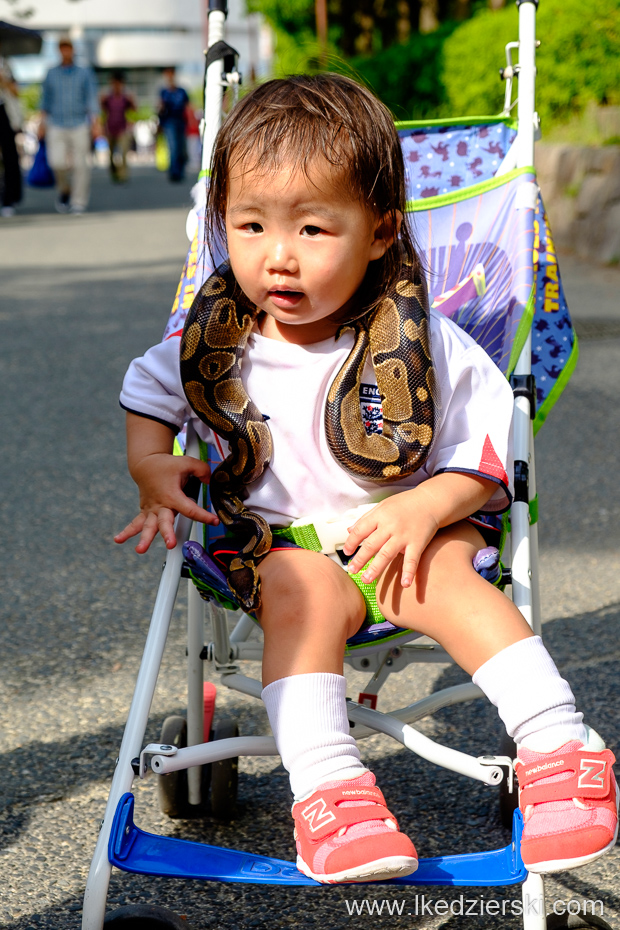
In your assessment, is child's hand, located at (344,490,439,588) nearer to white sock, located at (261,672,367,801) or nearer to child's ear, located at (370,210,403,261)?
white sock, located at (261,672,367,801)

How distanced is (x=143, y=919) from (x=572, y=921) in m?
0.67

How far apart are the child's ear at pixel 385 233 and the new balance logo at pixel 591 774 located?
0.95 metres

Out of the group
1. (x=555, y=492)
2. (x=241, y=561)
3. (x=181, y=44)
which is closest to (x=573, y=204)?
(x=555, y=492)

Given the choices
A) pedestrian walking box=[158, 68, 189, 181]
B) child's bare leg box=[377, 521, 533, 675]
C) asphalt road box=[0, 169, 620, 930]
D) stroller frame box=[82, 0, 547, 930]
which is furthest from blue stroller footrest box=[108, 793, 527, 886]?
pedestrian walking box=[158, 68, 189, 181]

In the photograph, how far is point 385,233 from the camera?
6.52ft

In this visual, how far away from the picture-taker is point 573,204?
9.29 m

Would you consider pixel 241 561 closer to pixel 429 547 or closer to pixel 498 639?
pixel 429 547

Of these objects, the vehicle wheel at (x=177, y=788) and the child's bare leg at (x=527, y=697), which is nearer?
the child's bare leg at (x=527, y=697)

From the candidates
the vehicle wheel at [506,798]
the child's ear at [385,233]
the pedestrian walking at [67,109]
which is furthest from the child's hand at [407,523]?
the pedestrian walking at [67,109]

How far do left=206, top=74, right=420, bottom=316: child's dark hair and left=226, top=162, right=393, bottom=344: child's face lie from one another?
23 mm

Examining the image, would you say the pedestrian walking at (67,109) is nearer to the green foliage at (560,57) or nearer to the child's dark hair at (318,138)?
the green foliage at (560,57)

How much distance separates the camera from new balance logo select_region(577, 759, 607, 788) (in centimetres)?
156

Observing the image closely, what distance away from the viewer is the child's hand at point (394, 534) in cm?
178

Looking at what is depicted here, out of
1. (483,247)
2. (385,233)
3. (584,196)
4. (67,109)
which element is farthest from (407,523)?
(67,109)
